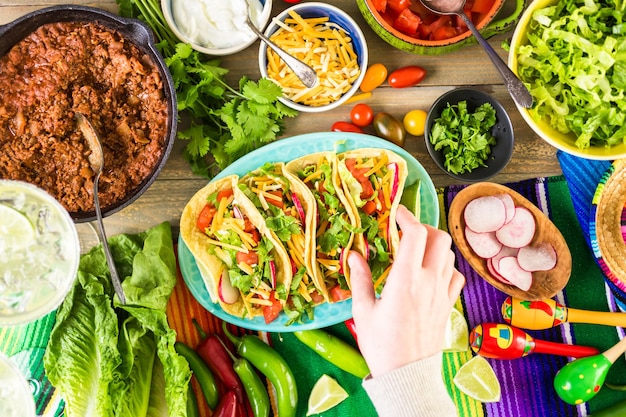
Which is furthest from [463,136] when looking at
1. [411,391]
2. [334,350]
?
[411,391]

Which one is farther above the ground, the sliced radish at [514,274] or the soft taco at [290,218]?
the soft taco at [290,218]

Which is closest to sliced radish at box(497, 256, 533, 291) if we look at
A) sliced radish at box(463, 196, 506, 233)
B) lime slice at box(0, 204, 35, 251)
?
sliced radish at box(463, 196, 506, 233)

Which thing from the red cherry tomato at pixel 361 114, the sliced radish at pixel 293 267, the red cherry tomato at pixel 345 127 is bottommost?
the sliced radish at pixel 293 267

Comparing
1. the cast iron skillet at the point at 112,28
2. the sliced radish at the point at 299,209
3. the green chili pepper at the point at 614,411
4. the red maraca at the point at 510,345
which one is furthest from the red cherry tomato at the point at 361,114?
the green chili pepper at the point at 614,411

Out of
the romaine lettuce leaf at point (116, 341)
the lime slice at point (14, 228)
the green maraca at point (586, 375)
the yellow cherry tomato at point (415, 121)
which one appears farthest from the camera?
the yellow cherry tomato at point (415, 121)

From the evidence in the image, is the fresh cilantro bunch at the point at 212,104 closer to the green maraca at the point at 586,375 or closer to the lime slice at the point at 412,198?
the lime slice at the point at 412,198

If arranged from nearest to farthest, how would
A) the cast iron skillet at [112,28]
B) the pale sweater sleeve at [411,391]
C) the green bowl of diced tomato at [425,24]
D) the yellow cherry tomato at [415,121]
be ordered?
the pale sweater sleeve at [411,391]
the cast iron skillet at [112,28]
the green bowl of diced tomato at [425,24]
the yellow cherry tomato at [415,121]
